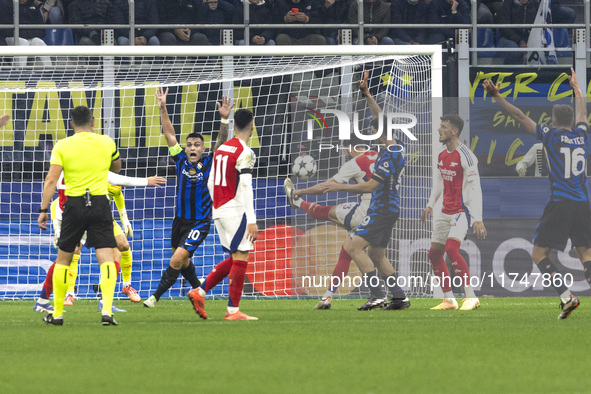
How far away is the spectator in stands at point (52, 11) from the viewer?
1767cm

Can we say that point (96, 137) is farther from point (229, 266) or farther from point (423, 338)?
point (423, 338)

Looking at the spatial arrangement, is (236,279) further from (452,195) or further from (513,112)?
(513,112)

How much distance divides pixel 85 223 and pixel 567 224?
16.1 ft

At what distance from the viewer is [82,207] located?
8.71m

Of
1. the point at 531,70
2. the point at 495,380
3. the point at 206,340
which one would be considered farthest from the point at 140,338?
the point at 531,70

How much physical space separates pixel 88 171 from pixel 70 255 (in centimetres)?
73

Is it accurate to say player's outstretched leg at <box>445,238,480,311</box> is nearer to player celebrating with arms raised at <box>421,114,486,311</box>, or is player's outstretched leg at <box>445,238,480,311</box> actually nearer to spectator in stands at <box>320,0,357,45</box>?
player celebrating with arms raised at <box>421,114,486,311</box>

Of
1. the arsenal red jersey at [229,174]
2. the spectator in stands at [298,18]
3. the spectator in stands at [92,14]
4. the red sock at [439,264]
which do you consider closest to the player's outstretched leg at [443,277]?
the red sock at [439,264]

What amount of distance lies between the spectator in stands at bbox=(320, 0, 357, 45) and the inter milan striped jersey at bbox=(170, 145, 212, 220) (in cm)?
666

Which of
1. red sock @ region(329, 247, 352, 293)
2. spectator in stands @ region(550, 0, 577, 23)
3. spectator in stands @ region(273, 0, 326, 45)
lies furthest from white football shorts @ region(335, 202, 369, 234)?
spectator in stands @ region(550, 0, 577, 23)

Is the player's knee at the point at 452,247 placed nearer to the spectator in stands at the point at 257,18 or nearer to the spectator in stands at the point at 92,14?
the spectator in stands at the point at 257,18

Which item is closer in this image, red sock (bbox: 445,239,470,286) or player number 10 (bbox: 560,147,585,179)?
player number 10 (bbox: 560,147,585,179)

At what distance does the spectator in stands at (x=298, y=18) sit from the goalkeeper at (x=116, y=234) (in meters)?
5.71

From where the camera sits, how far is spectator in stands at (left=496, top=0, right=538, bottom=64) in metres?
18.0
